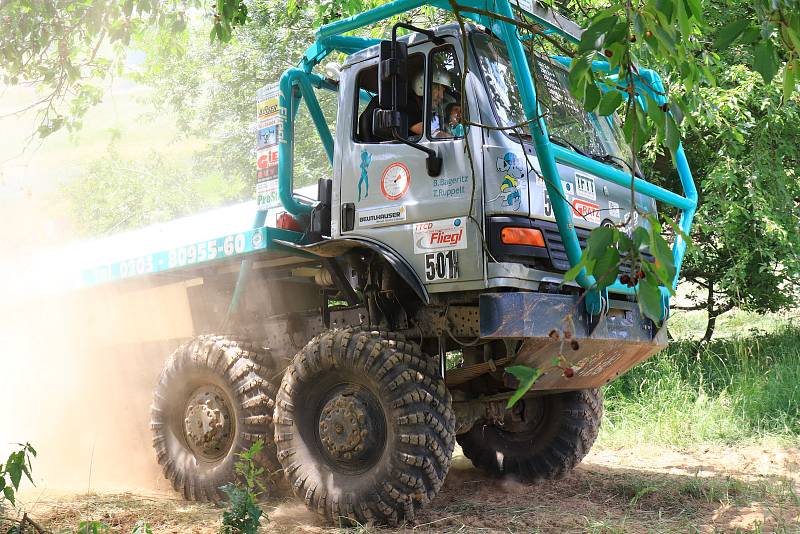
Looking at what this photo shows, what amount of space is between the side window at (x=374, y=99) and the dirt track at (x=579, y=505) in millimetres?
2466

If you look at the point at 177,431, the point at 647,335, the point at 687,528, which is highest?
the point at 647,335

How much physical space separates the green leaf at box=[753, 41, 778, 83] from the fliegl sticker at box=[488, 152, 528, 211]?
8.47 feet

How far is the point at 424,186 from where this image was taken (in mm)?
5133

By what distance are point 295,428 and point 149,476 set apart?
237cm

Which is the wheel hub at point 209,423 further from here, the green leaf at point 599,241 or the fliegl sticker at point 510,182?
the green leaf at point 599,241

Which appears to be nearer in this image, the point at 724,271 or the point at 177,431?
the point at 177,431

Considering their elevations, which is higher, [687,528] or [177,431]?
[177,431]

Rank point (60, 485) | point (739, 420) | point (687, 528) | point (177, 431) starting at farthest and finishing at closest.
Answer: point (739, 420), point (60, 485), point (177, 431), point (687, 528)

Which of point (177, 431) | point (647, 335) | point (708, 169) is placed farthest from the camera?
point (708, 169)

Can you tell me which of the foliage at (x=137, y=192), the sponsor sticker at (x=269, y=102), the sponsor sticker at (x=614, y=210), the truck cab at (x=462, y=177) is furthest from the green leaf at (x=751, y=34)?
the foliage at (x=137, y=192)

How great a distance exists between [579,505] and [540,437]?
985 millimetres

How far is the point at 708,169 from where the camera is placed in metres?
9.67

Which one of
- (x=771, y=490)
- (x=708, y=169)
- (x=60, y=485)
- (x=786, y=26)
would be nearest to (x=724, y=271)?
(x=708, y=169)

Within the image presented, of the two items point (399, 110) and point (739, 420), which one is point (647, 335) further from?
point (739, 420)
